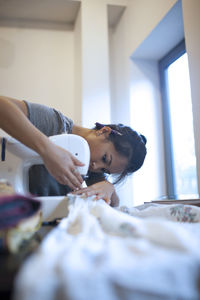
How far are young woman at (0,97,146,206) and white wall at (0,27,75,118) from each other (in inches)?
51.4

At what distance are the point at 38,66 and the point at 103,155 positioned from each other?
1.70m

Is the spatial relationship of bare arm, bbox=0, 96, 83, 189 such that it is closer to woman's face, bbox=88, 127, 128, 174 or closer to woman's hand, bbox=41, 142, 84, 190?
woman's hand, bbox=41, 142, 84, 190

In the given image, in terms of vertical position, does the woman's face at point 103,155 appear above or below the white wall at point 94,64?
below

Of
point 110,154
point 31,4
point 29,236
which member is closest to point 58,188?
point 110,154

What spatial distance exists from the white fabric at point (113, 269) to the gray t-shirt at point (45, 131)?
0.70 metres

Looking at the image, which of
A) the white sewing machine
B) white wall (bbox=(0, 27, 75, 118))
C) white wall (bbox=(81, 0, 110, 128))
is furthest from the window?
the white sewing machine

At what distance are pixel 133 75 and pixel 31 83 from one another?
98cm

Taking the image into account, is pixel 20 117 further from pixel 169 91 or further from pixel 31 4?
pixel 31 4

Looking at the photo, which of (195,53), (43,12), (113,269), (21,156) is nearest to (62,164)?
Result: (21,156)

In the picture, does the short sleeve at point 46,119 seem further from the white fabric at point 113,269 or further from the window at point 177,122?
the window at point 177,122

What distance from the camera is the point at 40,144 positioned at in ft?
3.13

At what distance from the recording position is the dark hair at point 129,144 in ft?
4.43

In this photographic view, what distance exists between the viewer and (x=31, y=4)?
2498 mm

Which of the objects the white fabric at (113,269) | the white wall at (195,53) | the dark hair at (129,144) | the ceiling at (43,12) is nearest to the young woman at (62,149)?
the dark hair at (129,144)
